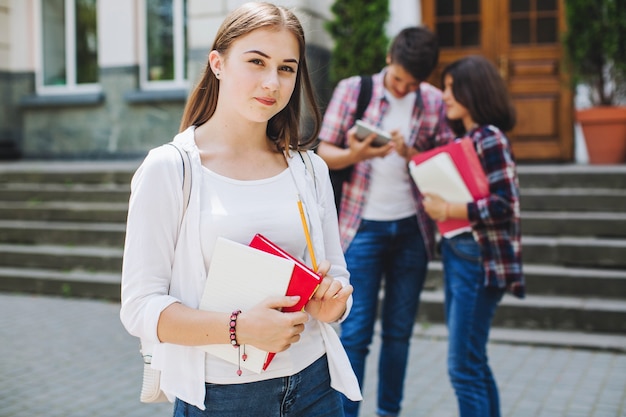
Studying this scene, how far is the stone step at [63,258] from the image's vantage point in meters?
7.96

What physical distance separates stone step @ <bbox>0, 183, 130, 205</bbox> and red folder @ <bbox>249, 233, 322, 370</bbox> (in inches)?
287

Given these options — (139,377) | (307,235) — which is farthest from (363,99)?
(139,377)

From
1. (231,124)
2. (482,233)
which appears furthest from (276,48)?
(482,233)

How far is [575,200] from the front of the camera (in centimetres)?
721

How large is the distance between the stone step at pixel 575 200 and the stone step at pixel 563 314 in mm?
1184

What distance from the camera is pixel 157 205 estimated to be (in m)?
1.85

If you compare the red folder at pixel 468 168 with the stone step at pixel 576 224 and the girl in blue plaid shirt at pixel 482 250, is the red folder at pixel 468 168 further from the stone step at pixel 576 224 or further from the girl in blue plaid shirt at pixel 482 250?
the stone step at pixel 576 224

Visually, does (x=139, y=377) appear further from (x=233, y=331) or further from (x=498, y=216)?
(x=233, y=331)

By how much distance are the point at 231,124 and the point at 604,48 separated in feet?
23.6

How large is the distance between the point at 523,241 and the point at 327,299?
526cm

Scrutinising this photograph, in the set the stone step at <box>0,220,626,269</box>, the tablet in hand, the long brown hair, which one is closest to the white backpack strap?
the long brown hair

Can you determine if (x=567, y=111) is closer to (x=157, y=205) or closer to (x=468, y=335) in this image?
(x=468, y=335)

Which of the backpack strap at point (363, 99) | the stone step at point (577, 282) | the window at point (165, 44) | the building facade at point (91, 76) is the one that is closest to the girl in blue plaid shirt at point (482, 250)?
the backpack strap at point (363, 99)

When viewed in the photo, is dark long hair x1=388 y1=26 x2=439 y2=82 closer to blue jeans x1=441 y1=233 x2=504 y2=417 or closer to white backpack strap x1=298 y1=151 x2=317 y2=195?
blue jeans x1=441 y1=233 x2=504 y2=417
